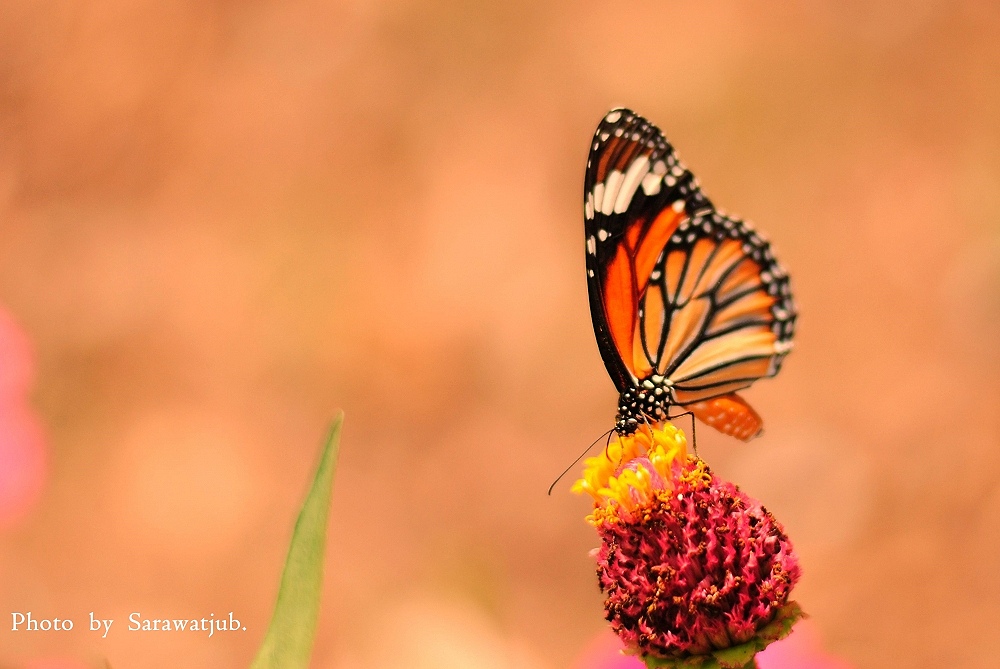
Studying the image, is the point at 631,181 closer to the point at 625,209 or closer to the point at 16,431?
the point at 625,209

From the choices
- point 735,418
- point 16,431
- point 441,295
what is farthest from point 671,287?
point 441,295

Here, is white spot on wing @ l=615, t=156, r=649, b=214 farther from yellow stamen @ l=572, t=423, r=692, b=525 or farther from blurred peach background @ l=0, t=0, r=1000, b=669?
blurred peach background @ l=0, t=0, r=1000, b=669

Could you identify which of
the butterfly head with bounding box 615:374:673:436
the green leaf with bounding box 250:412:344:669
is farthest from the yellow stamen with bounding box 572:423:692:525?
the green leaf with bounding box 250:412:344:669

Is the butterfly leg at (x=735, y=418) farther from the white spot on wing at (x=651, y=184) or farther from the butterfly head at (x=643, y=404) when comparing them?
the white spot on wing at (x=651, y=184)

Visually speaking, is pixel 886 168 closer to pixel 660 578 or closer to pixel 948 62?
pixel 948 62

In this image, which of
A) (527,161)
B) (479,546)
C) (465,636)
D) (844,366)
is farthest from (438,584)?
(527,161)

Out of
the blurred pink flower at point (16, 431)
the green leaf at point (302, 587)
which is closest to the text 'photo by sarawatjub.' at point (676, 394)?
the green leaf at point (302, 587)
